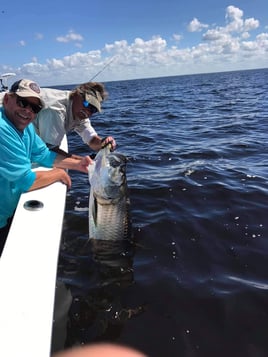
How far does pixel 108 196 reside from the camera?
4180mm

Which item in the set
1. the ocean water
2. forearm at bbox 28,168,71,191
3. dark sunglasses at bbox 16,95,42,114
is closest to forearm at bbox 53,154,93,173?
forearm at bbox 28,168,71,191

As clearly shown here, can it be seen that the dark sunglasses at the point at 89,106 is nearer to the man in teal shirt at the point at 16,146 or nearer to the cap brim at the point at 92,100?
the cap brim at the point at 92,100

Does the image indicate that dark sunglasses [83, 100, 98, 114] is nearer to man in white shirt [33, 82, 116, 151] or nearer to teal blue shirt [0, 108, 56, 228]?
man in white shirt [33, 82, 116, 151]

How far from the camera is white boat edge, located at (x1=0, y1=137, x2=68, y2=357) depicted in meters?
2.19

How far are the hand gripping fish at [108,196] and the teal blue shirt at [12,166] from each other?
0.73 m

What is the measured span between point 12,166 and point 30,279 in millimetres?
1212

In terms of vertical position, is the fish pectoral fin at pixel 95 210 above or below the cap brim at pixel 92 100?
below

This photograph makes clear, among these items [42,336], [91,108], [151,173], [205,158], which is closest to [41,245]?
A: [42,336]

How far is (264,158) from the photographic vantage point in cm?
945

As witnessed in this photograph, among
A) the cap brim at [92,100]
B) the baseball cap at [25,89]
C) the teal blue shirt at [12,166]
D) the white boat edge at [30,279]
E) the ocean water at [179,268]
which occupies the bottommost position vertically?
the ocean water at [179,268]

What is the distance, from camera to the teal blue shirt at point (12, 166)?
3.43 meters

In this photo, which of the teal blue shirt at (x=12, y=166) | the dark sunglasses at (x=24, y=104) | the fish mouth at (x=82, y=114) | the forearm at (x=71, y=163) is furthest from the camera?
the fish mouth at (x=82, y=114)

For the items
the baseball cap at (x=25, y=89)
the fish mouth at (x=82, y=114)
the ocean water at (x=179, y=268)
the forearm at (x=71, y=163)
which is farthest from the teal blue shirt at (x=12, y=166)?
the fish mouth at (x=82, y=114)

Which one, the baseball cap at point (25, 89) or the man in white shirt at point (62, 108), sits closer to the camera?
the baseball cap at point (25, 89)
